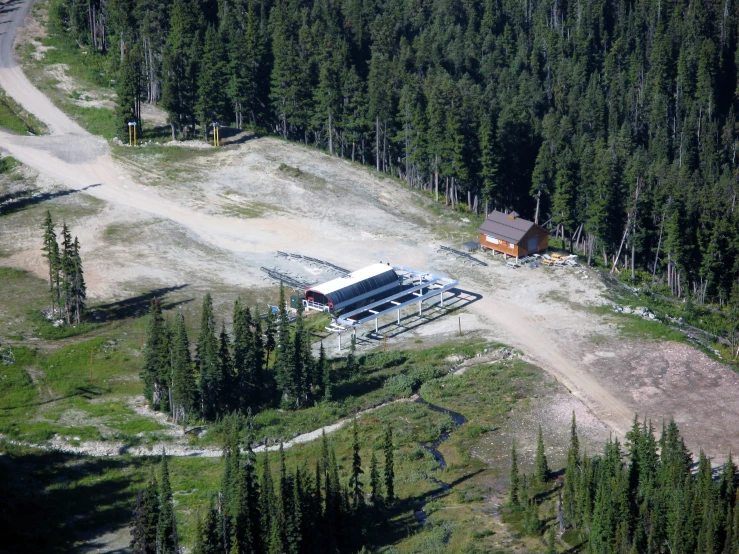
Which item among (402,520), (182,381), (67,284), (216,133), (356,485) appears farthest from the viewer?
(216,133)

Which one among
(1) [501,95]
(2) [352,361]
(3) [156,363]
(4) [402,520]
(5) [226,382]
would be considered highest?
(1) [501,95]

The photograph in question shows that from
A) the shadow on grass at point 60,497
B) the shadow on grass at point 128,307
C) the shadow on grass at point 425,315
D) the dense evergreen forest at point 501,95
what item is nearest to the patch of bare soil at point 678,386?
the shadow on grass at point 425,315

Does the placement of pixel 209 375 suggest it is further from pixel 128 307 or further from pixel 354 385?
pixel 128 307

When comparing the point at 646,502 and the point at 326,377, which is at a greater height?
the point at 646,502

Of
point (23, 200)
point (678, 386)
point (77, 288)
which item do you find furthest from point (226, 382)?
point (23, 200)

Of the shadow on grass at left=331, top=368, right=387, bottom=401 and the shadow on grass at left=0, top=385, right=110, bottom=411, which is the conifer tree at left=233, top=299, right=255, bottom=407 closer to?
the shadow on grass at left=331, top=368, right=387, bottom=401

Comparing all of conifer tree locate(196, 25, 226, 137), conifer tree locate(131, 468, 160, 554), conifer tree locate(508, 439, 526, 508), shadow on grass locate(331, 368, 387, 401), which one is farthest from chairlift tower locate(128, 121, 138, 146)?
conifer tree locate(131, 468, 160, 554)
